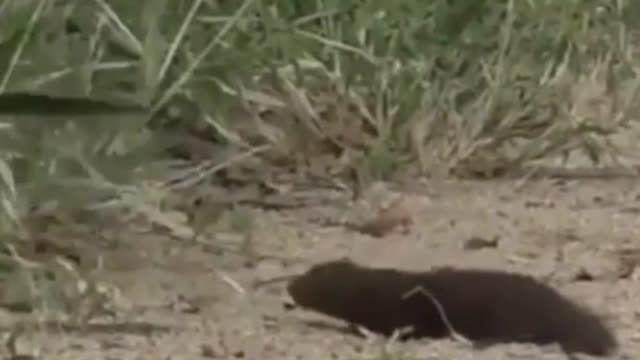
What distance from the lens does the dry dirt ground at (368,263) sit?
1.43 metres

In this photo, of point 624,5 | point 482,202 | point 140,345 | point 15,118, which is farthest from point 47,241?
point 624,5

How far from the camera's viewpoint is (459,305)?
1569 mm

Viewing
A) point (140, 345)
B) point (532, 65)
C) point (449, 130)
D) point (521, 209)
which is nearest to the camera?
point (140, 345)

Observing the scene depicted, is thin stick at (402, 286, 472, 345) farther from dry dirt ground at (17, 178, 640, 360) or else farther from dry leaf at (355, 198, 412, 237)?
dry leaf at (355, 198, 412, 237)

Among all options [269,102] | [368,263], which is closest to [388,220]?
[368,263]

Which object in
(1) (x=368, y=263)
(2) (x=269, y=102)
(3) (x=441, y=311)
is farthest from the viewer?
(2) (x=269, y=102)

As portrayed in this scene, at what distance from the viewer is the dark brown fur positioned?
151 centimetres

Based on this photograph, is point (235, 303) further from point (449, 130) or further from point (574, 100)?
point (574, 100)

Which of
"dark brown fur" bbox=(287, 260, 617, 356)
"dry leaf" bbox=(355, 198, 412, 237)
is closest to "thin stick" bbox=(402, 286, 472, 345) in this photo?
"dark brown fur" bbox=(287, 260, 617, 356)

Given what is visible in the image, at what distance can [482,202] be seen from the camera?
1.95 meters

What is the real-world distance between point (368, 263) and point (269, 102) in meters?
0.38

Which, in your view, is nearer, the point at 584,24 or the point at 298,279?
the point at 298,279

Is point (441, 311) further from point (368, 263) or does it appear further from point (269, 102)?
point (269, 102)

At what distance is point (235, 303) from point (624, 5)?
1037 mm
